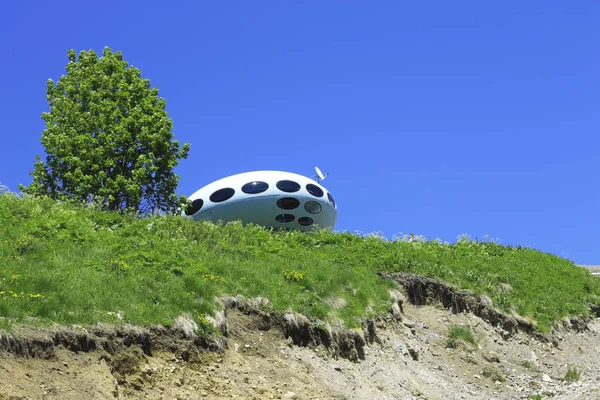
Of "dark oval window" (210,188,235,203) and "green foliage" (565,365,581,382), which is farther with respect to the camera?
"dark oval window" (210,188,235,203)

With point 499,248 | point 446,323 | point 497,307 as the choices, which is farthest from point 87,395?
point 499,248

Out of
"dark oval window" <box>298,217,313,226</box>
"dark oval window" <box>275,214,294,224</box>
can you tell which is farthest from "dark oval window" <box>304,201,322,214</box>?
"dark oval window" <box>275,214,294,224</box>

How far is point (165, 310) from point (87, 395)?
3677 mm

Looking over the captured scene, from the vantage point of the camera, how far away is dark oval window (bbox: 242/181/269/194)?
43.9 m

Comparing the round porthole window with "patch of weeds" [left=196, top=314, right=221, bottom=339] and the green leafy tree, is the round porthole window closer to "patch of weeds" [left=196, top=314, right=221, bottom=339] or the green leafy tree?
the green leafy tree

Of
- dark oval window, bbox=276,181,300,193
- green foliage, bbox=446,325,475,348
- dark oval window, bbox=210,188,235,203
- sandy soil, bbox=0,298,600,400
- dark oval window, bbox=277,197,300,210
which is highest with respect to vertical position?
dark oval window, bbox=276,181,300,193

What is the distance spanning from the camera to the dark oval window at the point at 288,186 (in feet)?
145

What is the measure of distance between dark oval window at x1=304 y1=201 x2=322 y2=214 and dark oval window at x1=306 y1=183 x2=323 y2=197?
0.52m

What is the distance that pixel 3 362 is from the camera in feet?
44.8

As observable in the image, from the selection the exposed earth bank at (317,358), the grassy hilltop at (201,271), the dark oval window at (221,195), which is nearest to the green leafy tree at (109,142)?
the dark oval window at (221,195)

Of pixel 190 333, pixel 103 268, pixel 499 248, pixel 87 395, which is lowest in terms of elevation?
pixel 87 395

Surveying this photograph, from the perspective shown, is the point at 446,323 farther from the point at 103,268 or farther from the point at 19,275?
the point at 19,275

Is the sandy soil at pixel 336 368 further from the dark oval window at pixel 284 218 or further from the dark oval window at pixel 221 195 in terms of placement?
the dark oval window at pixel 221 195

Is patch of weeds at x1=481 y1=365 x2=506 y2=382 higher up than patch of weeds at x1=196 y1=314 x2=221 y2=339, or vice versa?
patch of weeds at x1=481 y1=365 x2=506 y2=382
